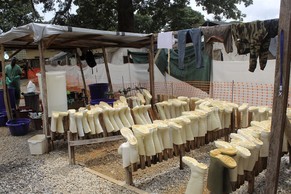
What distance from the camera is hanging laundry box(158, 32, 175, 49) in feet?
18.9

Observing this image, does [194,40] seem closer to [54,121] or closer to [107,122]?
[107,122]

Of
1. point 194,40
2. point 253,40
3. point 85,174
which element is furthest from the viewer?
point 194,40

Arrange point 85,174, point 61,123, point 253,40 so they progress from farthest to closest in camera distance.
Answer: point 61,123
point 253,40
point 85,174

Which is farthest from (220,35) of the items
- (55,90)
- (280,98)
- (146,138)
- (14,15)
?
(14,15)

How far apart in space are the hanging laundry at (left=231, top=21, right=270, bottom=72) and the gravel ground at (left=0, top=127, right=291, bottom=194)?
5.59 feet

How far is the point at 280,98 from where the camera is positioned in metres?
2.13

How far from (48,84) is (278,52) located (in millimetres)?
4354

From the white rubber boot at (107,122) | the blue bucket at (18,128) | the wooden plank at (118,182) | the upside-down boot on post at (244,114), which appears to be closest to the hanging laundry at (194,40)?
the upside-down boot on post at (244,114)

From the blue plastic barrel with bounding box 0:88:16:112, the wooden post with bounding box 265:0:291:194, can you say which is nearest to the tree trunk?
the blue plastic barrel with bounding box 0:88:16:112

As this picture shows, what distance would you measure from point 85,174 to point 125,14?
1046cm

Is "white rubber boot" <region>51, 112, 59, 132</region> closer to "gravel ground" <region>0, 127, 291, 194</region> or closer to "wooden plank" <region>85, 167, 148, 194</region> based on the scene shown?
"gravel ground" <region>0, 127, 291, 194</region>

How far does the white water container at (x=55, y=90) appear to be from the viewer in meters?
5.30

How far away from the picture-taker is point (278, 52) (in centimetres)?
210

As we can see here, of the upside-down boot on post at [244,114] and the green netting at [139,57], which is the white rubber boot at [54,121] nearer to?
the upside-down boot on post at [244,114]
